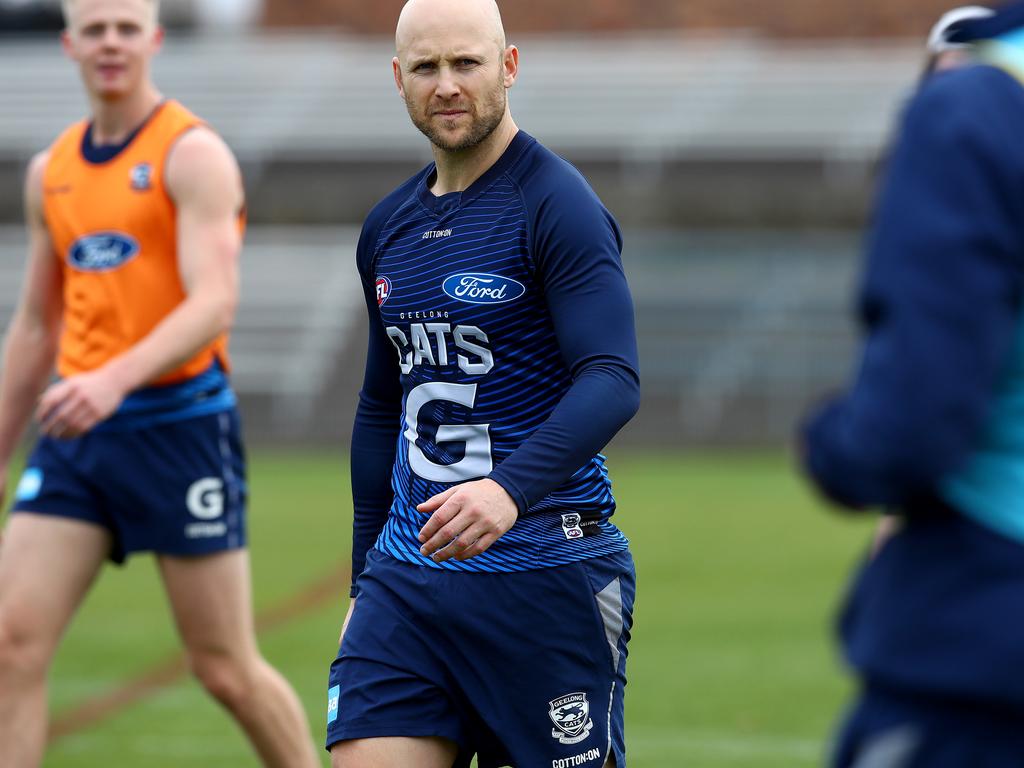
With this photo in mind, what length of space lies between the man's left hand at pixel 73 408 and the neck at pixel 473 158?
1387 mm

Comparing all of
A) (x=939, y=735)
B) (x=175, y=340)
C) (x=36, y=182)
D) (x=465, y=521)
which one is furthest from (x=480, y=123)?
(x=36, y=182)

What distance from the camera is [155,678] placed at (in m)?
8.78

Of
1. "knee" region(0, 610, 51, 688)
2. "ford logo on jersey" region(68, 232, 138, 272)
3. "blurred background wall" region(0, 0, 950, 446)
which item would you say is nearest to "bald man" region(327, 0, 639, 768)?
"knee" region(0, 610, 51, 688)

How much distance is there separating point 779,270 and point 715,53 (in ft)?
26.2

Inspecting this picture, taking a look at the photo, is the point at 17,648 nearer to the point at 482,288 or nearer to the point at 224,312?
the point at 224,312

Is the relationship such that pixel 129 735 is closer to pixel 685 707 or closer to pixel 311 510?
pixel 685 707

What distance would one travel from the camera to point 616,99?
2988cm

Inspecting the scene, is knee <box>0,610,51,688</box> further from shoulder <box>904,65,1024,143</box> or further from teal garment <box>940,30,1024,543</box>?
shoulder <box>904,65,1024,143</box>

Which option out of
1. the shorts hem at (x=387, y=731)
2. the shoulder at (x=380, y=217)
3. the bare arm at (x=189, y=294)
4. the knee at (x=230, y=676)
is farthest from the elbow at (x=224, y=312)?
the shorts hem at (x=387, y=731)

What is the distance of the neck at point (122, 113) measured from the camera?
5.43 meters

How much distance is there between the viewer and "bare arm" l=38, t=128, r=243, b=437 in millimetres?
4773

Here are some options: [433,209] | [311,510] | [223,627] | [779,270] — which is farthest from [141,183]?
[779,270]

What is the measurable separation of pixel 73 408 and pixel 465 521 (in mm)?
1840

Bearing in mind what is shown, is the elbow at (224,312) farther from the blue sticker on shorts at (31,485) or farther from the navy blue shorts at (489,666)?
the navy blue shorts at (489,666)
